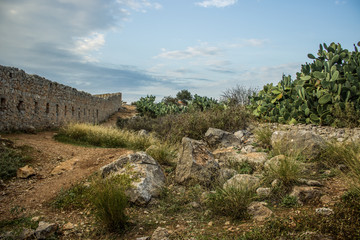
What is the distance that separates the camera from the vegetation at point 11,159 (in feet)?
20.6

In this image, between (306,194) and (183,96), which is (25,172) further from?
(183,96)

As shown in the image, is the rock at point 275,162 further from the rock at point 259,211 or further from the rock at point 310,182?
the rock at point 259,211

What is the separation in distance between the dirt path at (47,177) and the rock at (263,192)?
144 inches

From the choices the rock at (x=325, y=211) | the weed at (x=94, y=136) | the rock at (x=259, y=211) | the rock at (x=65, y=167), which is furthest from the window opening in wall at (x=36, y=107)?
the rock at (x=325, y=211)

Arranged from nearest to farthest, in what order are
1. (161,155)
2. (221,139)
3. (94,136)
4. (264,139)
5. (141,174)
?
(141,174) → (161,155) → (264,139) → (221,139) → (94,136)

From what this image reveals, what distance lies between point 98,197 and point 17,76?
Answer: 28.0 ft

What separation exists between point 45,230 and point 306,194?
13.8ft

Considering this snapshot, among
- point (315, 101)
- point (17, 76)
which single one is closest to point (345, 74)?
point (315, 101)

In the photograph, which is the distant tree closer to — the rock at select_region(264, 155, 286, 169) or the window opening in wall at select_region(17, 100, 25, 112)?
the window opening in wall at select_region(17, 100, 25, 112)

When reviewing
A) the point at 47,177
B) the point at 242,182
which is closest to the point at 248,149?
the point at 242,182

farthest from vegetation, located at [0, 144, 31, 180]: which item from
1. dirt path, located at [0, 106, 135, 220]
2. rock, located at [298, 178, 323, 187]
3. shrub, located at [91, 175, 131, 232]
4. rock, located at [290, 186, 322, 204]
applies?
rock, located at [298, 178, 323, 187]

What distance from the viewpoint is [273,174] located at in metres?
5.30

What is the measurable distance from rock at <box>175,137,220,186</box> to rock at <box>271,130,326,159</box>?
1.80 meters

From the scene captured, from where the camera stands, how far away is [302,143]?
6652 mm
